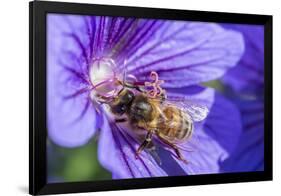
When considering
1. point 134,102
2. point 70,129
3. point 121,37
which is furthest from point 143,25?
point 70,129

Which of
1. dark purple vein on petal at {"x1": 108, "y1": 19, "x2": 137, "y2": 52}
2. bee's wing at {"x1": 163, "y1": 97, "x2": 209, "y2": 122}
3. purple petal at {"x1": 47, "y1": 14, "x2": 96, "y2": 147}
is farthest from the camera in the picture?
bee's wing at {"x1": 163, "y1": 97, "x2": 209, "y2": 122}

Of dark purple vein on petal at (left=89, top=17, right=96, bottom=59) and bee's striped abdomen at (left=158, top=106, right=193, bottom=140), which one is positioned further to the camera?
bee's striped abdomen at (left=158, top=106, right=193, bottom=140)

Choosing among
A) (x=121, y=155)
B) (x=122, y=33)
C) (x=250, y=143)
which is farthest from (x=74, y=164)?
(x=250, y=143)

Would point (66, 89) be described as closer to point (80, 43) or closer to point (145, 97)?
point (80, 43)

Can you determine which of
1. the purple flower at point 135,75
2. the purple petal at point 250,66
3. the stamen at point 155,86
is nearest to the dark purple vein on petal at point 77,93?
the purple flower at point 135,75

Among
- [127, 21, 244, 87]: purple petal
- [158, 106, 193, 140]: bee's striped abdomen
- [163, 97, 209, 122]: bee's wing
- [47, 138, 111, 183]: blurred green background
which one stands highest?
[127, 21, 244, 87]: purple petal

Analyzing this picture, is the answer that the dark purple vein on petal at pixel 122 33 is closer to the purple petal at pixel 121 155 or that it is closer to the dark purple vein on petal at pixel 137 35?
the dark purple vein on petal at pixel 137 35

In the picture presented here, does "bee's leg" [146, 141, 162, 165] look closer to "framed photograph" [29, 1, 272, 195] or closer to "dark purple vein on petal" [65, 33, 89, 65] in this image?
"framed photograph" [29, 1, 272, 195]

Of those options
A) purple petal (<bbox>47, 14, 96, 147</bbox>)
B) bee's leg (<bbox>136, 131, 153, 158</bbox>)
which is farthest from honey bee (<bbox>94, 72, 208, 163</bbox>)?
purple petal (<bbox>47, 14, 96, 147</bbox>)
